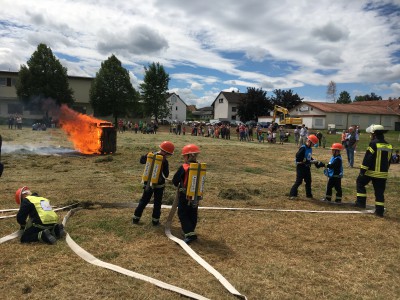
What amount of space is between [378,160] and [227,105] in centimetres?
7740

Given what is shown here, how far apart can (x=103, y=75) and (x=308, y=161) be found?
44607 millimetres

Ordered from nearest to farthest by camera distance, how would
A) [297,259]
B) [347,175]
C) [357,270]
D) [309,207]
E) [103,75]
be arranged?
[357,270], [297,259], [309,207], [347,175], [103,75]

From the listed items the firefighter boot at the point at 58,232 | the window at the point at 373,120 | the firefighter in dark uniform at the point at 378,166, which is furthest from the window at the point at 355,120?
the firefighter boot at the point at 58,232

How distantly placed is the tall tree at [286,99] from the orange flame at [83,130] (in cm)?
5534

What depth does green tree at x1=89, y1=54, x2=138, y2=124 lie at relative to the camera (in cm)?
4888

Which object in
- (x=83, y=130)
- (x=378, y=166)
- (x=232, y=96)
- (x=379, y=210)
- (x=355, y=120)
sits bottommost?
(x=379, y=210)

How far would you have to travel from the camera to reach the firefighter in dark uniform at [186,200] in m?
5.56

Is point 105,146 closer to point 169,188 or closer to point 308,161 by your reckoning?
point 169,188

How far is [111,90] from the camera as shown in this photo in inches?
1932

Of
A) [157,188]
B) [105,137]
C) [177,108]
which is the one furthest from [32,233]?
[177,108]

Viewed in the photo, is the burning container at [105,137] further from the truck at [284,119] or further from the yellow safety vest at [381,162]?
the truck at [284,119]

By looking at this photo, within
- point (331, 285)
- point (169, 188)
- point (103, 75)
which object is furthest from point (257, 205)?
point (103, 75)

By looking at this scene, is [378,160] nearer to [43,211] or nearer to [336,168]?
[336,168]

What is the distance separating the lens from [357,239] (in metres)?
5.91
